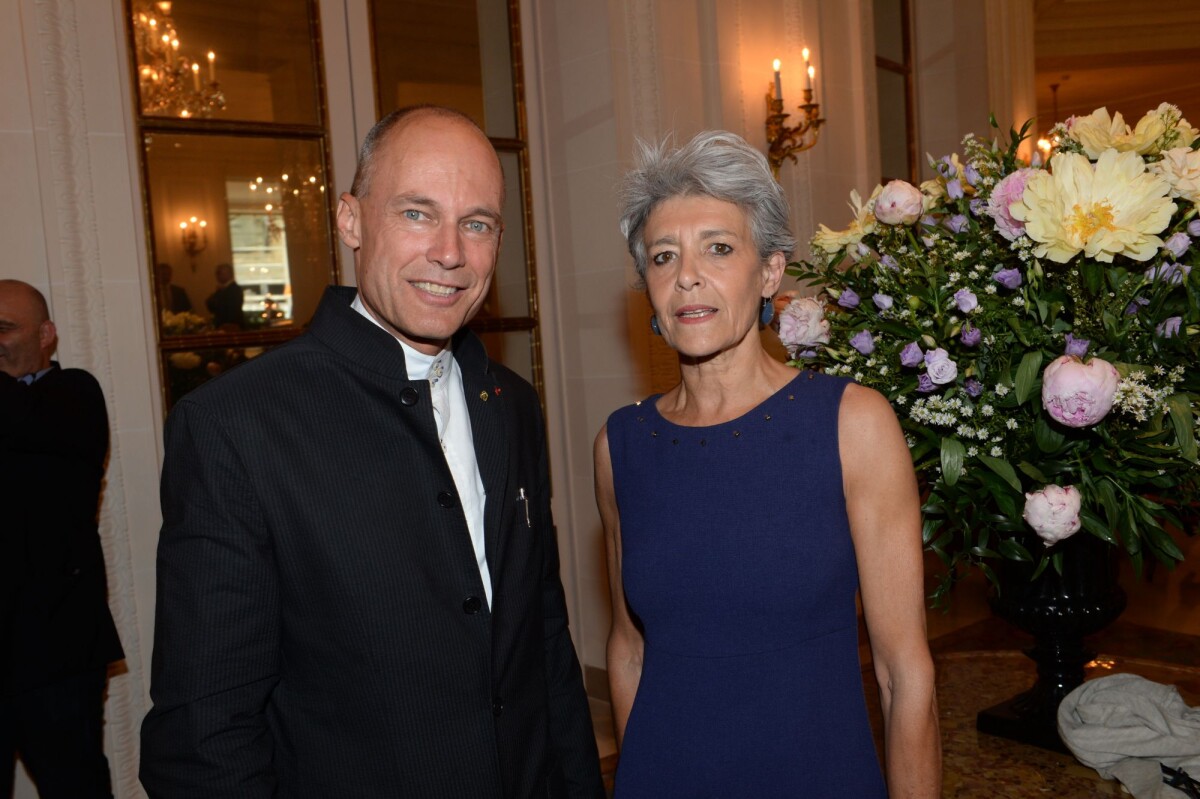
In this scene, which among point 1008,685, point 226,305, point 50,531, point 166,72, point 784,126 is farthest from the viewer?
point 784,126

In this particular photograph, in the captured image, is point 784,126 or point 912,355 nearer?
point 912,355

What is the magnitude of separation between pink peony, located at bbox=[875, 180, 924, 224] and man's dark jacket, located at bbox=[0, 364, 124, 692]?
2343mm

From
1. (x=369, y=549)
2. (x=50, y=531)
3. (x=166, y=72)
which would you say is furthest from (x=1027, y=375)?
(x=166, y=72)

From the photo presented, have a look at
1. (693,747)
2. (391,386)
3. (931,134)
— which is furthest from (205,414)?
(931,134)

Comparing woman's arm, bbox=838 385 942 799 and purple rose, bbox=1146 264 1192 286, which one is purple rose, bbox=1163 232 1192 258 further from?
woman's arm, bbox=838 385 942 799

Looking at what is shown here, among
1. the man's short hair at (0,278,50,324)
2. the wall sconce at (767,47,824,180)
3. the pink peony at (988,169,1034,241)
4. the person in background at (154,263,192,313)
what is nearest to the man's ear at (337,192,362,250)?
the pink peony at (988,169,1034,241)

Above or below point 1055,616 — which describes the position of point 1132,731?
below

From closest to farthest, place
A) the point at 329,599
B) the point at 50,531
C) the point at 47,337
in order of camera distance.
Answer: the point at 329,599 → the point at 50,531 → the point at 47,337

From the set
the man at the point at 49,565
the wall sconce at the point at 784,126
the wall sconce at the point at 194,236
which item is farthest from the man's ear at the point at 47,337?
Answer: the wall sconce at the point at 784,126

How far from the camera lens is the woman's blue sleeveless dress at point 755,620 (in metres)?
1.69

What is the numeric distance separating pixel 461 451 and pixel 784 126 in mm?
3609

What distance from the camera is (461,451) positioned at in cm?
166

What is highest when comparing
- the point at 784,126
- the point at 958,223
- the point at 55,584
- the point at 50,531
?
the point at 784,126

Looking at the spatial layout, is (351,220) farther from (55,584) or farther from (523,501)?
(55,584)
